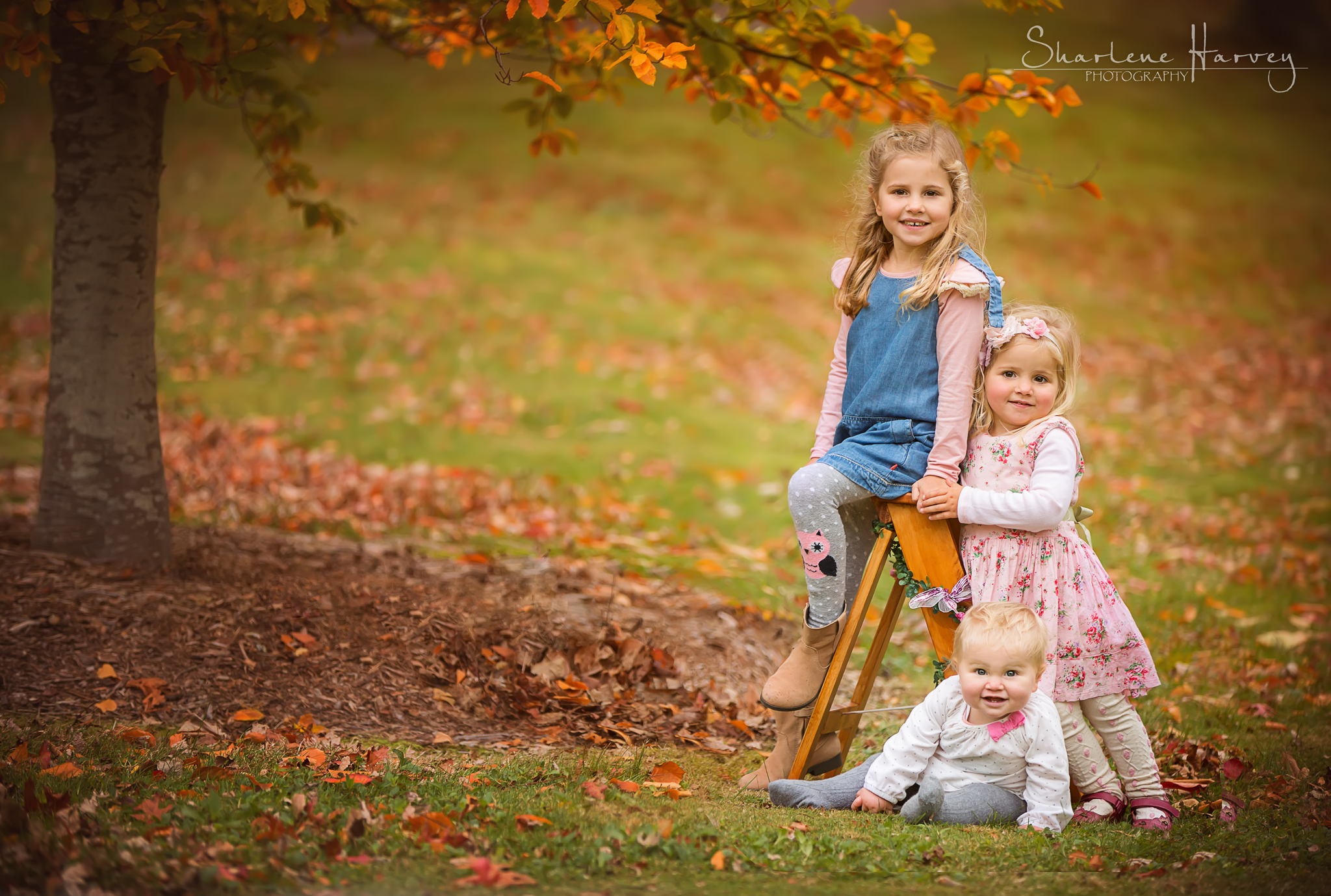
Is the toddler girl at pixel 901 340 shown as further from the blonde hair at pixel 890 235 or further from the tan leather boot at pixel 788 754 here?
the tan leather boot at pixel 788 754

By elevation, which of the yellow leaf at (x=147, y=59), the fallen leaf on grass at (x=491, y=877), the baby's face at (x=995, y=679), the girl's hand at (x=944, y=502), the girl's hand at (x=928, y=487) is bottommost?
the fallen leaf on grass at (x=491, y=877)

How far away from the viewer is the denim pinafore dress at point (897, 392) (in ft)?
11.7

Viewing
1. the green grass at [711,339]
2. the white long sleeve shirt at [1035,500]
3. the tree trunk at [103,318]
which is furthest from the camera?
the tree trunk at [103,318]

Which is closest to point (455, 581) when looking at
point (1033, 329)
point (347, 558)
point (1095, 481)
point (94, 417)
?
point (347, 558)

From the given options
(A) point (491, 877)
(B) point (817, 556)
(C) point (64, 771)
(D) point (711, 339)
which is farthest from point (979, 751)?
(D) point (711, 339)

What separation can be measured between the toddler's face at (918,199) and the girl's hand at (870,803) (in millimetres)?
1894

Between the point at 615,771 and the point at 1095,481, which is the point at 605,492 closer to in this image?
the point at 1095,481

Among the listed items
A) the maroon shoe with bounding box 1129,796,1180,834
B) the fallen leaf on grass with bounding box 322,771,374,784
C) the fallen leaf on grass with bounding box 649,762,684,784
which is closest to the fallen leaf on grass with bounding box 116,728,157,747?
the fallen leaf on grass with bounding box 322,771,374,784

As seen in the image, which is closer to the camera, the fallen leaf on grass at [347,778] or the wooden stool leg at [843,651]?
Answer: the fallen leaf on grass at [347,778]

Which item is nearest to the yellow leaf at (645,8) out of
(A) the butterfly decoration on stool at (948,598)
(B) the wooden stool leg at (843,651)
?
(B) the wooden stool leg at (843,651)

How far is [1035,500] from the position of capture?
3.42 metres

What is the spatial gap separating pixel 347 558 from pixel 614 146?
15.5 m

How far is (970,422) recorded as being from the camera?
3.69 metres

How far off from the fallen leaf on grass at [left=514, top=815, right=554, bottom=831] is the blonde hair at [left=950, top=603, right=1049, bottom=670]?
143cm
